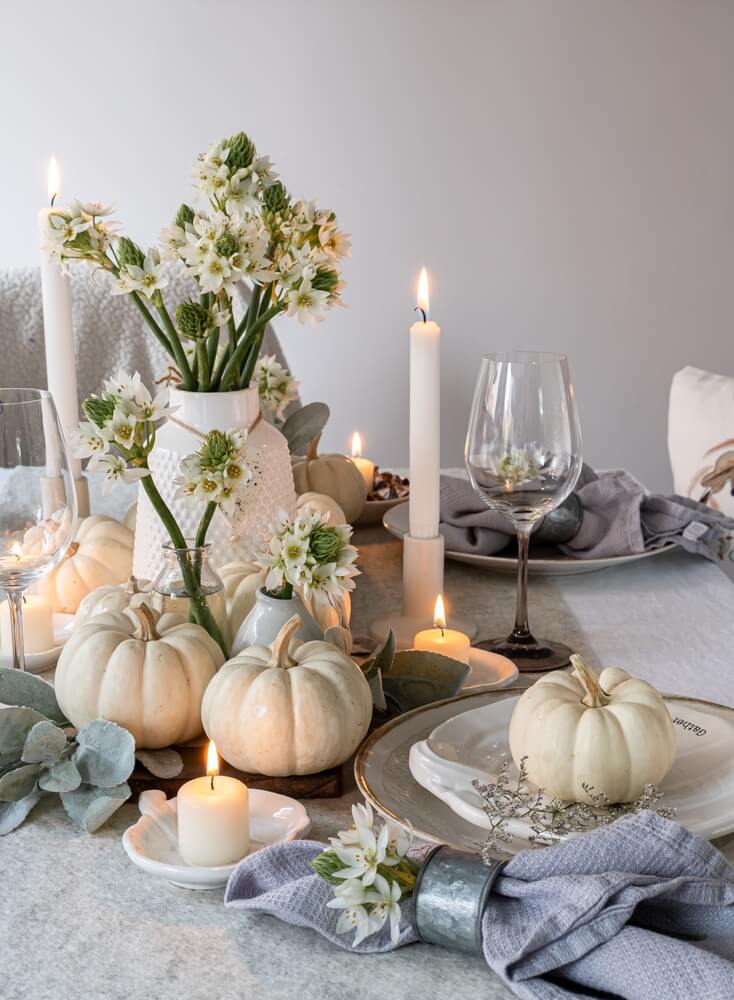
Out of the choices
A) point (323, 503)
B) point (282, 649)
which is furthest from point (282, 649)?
point (323, 503)

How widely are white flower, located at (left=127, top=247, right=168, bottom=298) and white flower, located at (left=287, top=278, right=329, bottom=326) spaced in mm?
99

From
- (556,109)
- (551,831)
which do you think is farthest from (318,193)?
(551,831)

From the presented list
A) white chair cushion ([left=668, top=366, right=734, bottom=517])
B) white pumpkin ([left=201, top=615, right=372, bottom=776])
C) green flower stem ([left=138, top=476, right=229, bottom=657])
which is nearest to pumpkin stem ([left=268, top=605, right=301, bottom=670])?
white pumpkin ([left=201, top=615, right=372, bottom=776])

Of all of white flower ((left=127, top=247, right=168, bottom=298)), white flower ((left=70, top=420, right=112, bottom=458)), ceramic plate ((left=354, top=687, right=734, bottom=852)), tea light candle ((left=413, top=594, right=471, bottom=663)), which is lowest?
ceramic plate ((left=354, top=687, right=734, bottom=852))

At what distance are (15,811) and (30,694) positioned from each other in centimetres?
12

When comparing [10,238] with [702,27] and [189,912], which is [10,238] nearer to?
[702,27]

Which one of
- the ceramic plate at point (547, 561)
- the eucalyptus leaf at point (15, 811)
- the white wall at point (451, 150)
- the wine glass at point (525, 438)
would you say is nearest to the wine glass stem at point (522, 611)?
the wine glass at point (525, 438)

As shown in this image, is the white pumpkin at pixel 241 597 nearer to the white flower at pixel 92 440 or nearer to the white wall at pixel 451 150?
the white flower at pixel 92 440

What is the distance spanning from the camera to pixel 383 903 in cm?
59

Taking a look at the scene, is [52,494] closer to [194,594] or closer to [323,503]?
[194,594]

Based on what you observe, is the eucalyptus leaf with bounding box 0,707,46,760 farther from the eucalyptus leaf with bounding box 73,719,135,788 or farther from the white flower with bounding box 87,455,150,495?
the white flower with bounding box 87,455,150,495

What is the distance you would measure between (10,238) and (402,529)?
7.74 feet

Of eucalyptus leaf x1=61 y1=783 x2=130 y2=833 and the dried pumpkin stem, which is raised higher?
the dried pumpkin stem

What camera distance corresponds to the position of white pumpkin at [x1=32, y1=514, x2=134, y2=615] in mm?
1092
